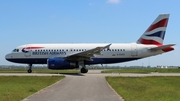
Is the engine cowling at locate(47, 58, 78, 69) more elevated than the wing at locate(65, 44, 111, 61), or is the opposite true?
the wing at locate(65, 44, 111, 61)

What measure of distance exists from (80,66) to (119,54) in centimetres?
576

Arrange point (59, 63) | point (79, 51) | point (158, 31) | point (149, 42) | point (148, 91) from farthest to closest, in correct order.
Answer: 1. point (149, 42)
2. point (158, 31)
3. point (79, 51)
4. point (59, 63)
5. point (148, 91)

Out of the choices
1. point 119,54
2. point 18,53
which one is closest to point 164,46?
point 119,54

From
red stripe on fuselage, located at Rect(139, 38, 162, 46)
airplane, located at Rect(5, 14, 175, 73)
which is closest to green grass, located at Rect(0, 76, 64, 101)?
airplane, located at Rect(5, 14, 175, 73)

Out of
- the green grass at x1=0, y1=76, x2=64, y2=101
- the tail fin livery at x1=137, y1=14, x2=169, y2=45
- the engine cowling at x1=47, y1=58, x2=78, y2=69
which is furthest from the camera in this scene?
the tail fin livery at x1=137, y1=14, x2=169, y2=45

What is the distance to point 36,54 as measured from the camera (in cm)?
3719

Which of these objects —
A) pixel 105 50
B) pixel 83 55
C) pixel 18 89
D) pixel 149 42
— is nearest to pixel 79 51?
pixel 83 55

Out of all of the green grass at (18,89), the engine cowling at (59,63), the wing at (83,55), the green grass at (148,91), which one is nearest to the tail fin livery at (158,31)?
the wing at (83,55)

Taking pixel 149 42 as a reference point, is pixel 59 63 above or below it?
below

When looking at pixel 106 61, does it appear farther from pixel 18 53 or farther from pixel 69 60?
pixel 18 53

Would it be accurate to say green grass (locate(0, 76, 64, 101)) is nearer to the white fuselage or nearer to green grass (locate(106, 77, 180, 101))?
green grass (locate(106, 77, 180, 101))

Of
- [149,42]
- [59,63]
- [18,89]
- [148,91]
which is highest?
[149,42]

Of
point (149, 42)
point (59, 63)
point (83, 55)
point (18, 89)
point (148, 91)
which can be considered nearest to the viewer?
point (148, 91)

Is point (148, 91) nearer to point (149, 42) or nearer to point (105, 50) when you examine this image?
point (105, 50)
